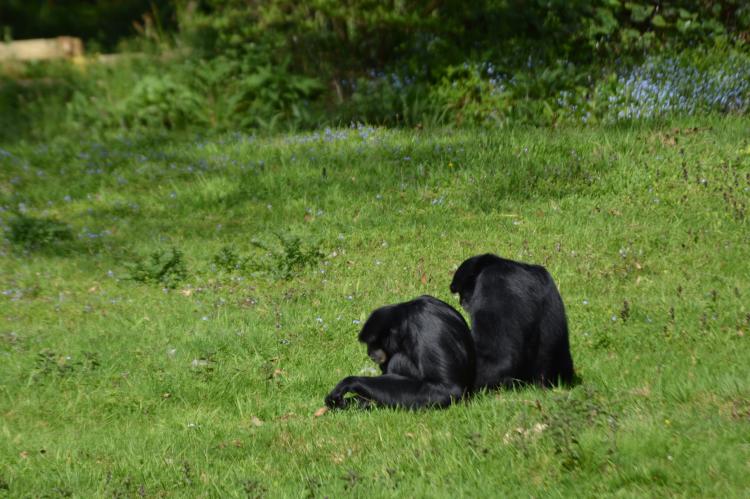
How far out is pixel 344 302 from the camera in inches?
321

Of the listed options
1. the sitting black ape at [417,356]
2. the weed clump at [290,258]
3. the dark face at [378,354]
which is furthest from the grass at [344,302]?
the dark face at [378,354]

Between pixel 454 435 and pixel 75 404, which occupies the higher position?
pixel 454 435

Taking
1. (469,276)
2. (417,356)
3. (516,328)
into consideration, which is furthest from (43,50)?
(516,328)

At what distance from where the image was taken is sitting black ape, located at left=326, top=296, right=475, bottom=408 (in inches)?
216

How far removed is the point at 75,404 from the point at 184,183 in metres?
5.52

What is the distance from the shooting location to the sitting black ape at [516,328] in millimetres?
5688

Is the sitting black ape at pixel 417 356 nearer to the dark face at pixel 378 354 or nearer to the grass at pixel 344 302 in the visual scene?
the dark face at pixel 378 354

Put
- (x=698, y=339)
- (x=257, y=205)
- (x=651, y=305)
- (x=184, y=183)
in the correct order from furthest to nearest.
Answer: (x=184, y=183)
(x=257, y=205)
(x=651, y=305)
(x=698, y=339)

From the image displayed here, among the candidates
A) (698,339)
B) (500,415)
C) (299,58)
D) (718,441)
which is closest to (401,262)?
(698,339)

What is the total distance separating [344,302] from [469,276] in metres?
2.41

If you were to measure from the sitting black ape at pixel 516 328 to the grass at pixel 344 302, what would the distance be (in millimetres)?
195

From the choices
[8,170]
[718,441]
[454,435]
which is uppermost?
[718,441]

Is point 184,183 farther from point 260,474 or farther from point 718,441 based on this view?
point 718,441

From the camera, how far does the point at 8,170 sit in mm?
A: 12594
